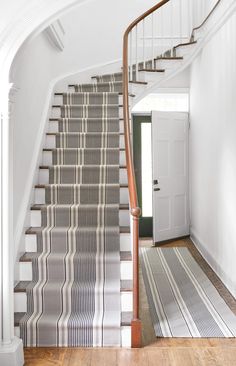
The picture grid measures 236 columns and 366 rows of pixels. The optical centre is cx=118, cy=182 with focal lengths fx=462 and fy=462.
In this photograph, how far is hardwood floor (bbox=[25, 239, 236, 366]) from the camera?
3.13 m

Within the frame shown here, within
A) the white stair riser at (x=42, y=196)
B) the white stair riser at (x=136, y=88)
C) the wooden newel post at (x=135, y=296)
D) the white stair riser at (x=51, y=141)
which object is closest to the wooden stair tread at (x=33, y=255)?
the wooden newel post at (x=135, y=296)

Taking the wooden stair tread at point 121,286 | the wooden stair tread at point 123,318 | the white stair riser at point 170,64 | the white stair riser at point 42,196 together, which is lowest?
the wooden stair tread at point 123,318

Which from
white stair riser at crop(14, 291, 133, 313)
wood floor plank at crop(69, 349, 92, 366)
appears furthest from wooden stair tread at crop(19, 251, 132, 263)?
wood floor plank at crop(69, 349, 92, 366)

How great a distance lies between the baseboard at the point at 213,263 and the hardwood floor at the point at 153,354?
1164mm

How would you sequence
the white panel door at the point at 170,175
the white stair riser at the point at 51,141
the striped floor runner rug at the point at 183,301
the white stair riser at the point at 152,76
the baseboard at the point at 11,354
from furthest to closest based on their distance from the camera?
the white panel door at the point at 170,175
the white stair riser at the point at 152,76
the white stair riser at the point at 51,141
the striped floor runner rug at the point at 183,301
the baseboard at the point at 11,354

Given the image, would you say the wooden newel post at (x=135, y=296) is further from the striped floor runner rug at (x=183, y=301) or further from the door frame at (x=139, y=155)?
the door frame at (x=139, y=155)

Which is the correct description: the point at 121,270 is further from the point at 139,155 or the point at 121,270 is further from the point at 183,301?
the point at 139,155

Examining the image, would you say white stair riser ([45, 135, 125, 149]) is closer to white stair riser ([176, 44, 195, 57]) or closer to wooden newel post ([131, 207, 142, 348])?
white stair riser ([176, 44, 195, 57])

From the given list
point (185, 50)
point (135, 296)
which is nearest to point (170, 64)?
point (185, 50)

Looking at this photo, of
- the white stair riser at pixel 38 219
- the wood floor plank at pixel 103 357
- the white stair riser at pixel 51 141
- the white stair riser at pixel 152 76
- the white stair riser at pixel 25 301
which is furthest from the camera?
the white stair riser at pixel 152 76

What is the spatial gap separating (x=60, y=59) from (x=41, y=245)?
3.13 m

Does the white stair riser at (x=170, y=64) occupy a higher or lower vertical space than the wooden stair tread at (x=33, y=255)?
higher

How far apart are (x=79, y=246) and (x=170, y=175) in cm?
339

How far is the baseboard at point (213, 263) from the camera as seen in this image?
462 centimetres
